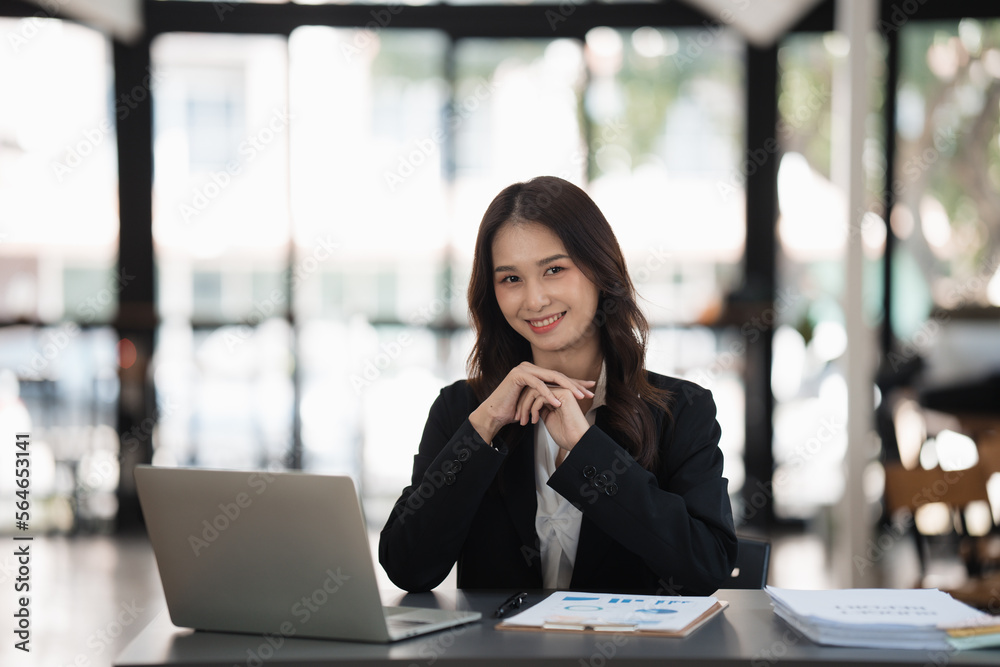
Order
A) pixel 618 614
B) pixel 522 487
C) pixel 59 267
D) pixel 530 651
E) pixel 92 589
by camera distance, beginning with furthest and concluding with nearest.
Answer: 1. pixel 59 267
2. pixel 92 589
3. pixel 522 487
4. pixel 618 614
5. pixel 530 651

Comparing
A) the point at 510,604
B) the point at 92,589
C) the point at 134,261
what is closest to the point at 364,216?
the point at 134,261

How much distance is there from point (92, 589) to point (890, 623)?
3.94 meters

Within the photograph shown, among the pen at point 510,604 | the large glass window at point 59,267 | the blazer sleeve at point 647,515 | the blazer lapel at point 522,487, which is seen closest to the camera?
the pen at point 510,604

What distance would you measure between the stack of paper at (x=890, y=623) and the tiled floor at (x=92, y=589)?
92.6 inches

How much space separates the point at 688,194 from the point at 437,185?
160 centimetres

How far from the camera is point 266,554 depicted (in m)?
1.19

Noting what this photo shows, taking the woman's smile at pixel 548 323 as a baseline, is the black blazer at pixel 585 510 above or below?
below

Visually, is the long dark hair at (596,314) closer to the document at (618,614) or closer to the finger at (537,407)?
the finger at (537,407)

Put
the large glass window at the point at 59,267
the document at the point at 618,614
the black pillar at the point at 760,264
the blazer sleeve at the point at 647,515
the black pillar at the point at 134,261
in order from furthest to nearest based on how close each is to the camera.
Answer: the black pillar at the point at 760,264 → the black pillar at the point at 134,261 → the large glass window at the point at 59,267 → the blazer sleeve at the point at 647,515 → the document at the point at 618,614

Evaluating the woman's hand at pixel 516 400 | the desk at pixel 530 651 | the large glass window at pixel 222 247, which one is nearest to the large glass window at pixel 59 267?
the large glass window at pixel 222 247

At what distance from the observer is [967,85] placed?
5254 millimetres

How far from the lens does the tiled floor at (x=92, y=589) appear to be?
3.32m

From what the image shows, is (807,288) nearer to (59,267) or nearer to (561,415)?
(561,415)

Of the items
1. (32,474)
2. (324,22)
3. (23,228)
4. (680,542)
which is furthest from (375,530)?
(680,542)
